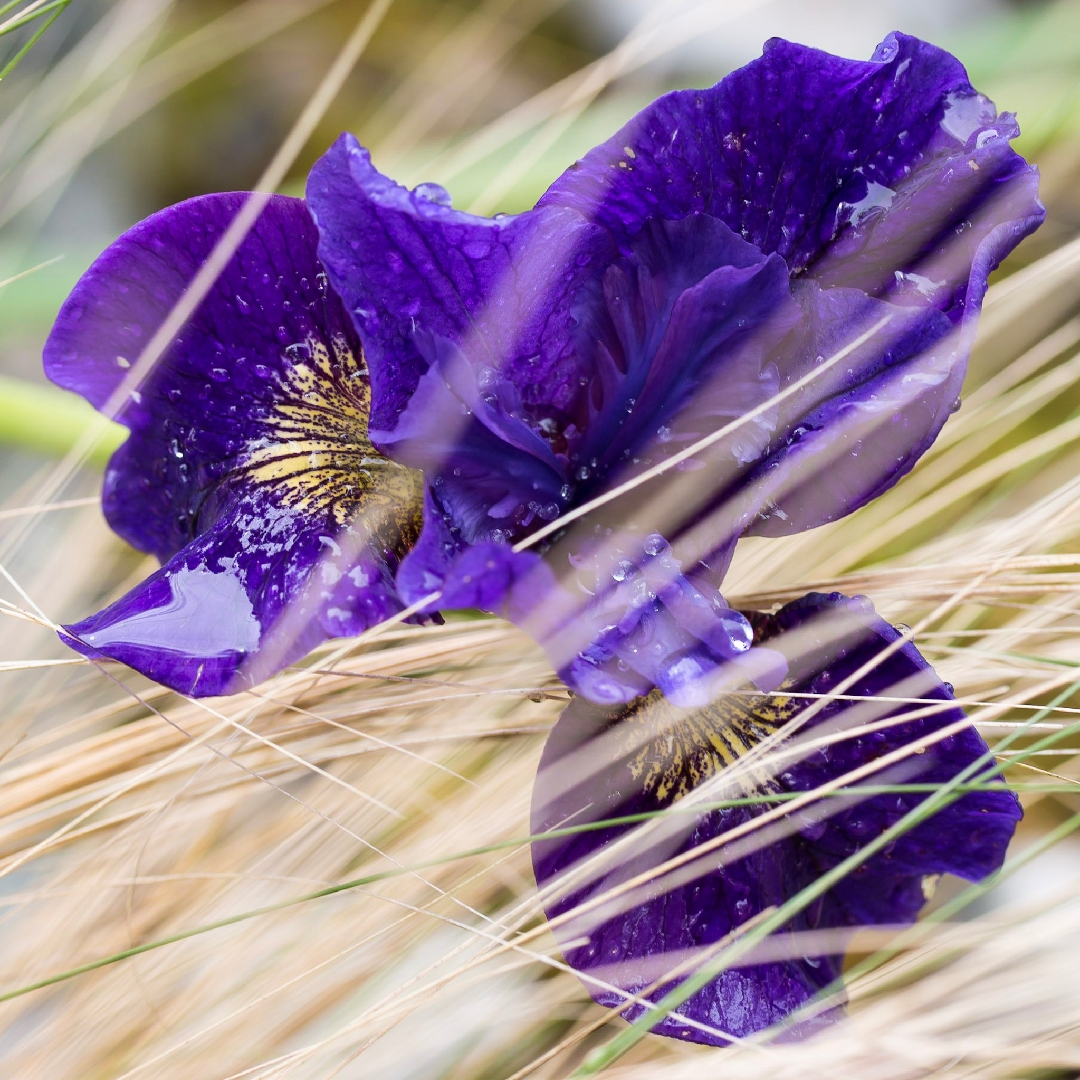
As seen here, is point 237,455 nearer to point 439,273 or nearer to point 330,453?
point 330,453

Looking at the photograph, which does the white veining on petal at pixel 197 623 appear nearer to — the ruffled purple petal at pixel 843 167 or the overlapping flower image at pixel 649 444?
the overlapping flower image at pixel 649 444

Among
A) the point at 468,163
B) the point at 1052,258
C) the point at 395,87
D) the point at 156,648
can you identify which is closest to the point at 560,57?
the point at 395,87

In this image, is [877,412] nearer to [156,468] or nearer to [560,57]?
[156,468]

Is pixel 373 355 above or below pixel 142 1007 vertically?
above

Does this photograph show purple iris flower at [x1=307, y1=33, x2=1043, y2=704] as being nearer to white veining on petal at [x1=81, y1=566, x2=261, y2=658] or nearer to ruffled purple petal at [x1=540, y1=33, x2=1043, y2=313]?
ruffled purple petal at [x1=540, y1=33, x2=1043, y2=313]

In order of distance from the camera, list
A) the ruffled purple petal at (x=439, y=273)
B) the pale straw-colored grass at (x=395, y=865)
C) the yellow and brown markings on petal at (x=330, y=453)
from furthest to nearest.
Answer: the pale straw-colored grass at (x=395, y=865) → the yellow and brown markings on petal at (x=330, y=453) → the ruffled purple petal at (x=439, y=273)

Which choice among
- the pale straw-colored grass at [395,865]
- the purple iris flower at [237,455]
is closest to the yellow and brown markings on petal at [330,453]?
Answer: the purple iris flower at [237,455]

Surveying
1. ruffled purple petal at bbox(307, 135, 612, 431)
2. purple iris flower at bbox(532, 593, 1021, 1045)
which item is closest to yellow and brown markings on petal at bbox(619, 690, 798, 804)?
purple iris flower at bbox(532, 593, 1021, 1045)
